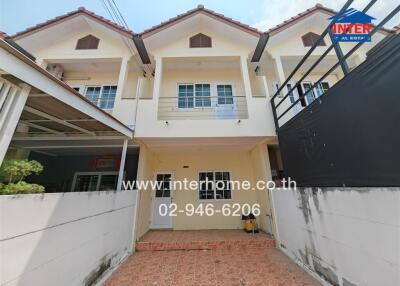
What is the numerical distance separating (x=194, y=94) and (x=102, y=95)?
3.60 metres

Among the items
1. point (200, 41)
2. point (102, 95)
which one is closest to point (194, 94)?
point (200, 41)

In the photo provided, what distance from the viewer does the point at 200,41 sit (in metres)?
6.07

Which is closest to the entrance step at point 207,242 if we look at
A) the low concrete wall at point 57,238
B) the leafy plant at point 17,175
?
the low concrete wall at point 57,238

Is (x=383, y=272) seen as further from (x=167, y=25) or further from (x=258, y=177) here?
(x=167, y=25)

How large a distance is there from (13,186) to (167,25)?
5.97 m

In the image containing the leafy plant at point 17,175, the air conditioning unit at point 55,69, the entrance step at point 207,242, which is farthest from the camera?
the air conditioning unit at point 55,69

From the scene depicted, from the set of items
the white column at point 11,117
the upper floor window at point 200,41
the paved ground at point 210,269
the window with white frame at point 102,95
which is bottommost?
the paved ground at point 210,269

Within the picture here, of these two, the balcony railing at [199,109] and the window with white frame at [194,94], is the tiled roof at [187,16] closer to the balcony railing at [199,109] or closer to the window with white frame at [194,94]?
the window with white frame at [194,94]

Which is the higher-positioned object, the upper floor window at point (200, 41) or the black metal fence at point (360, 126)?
the upper floor window at point (200, 41)

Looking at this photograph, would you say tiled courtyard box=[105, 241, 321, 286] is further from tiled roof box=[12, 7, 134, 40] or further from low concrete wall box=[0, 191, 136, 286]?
tiled roof box=[12, 7, 134, 40]

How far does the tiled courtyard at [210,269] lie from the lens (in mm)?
3180

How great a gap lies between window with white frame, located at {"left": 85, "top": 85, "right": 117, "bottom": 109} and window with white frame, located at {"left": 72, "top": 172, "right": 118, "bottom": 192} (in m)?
2.67

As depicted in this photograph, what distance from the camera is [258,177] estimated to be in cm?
615

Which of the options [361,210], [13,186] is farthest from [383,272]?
[13,186]
